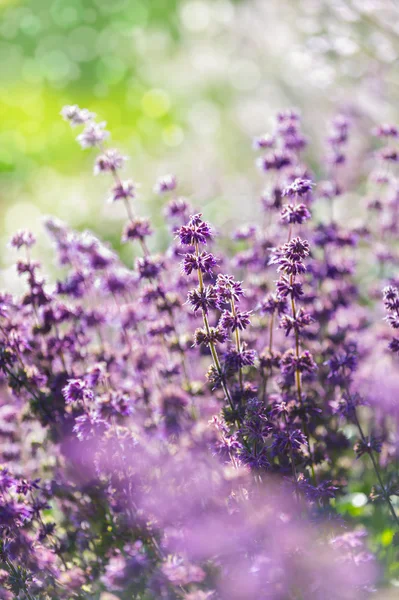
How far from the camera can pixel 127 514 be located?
3436 millimetres

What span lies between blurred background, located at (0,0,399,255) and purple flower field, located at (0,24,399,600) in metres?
3.56

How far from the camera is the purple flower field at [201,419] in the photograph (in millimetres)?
2857

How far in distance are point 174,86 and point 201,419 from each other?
9417mm

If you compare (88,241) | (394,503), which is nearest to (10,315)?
(88,241)

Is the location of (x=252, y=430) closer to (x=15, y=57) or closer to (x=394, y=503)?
(x=394, y=503)

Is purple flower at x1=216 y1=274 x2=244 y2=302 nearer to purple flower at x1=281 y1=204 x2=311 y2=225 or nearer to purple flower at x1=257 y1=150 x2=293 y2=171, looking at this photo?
purple flower at x1=281 y1=204 x2=311 y2=225

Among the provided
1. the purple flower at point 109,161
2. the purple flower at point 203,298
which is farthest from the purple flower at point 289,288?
the purple flower at point 109,161

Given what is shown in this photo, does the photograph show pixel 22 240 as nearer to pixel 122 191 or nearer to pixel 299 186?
pixel 122 191

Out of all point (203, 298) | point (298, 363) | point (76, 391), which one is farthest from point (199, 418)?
point (203, 298)

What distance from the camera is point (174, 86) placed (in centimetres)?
1205

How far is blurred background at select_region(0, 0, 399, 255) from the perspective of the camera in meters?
7.35

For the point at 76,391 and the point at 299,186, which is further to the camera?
the point at 76,391

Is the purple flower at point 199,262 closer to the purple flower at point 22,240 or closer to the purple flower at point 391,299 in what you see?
the purple flower at point 391,299

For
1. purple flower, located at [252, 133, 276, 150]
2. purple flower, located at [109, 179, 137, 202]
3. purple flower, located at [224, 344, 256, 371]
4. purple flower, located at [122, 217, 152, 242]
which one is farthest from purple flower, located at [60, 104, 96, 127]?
purple flower, located at [224, 344, 256, 371]
